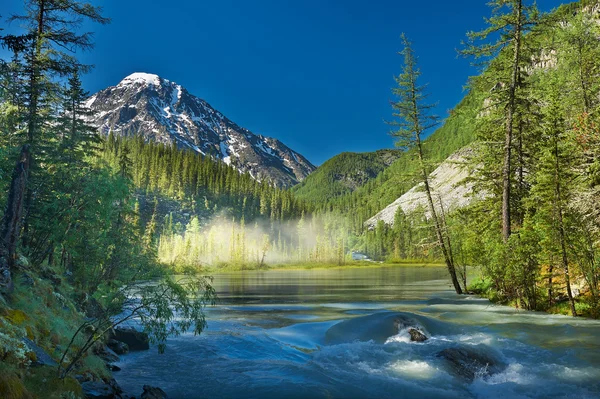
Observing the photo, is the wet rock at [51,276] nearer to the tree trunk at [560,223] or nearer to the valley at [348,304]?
the valley at [348,304]

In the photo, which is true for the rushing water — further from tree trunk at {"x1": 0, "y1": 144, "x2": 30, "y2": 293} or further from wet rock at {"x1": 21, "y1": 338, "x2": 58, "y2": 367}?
tree trunk at {"x1": 0, "y1": 144, "x2": 30, "y2": 293}

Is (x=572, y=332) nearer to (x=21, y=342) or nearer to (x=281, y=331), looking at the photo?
(x=281, y=331)

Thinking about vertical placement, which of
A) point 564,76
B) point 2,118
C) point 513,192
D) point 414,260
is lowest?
point 414,260

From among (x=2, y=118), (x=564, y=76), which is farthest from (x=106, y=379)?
(x=564, y=76)

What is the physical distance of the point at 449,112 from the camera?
89.5ft

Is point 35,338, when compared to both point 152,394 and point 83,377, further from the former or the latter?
point 152,394

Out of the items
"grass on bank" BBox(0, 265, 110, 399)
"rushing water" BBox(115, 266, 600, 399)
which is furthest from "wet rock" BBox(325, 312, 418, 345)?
"grass on bank" BBox(0, 265, 110, 399)

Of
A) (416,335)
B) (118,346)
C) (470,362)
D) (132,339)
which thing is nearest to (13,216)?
(118,346)

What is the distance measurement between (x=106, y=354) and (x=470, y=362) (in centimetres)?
1263

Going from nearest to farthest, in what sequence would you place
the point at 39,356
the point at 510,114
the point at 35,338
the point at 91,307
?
the point at 39,356
the point at 35,338
the point at 91,307
the point at 510,114

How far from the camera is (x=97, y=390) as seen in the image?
876cm

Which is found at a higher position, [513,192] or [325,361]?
[513,192]

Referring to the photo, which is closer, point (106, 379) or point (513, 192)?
point (106, 379)

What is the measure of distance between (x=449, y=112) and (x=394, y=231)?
152m
